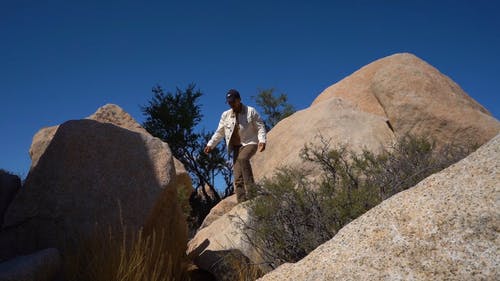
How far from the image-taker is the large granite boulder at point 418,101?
324 inches

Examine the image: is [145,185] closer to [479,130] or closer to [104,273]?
[104,273]

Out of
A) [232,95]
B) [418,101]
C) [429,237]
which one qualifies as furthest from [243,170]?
[418,101]

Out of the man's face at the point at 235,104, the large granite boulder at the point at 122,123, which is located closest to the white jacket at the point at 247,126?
the man's face at the point at 235,104

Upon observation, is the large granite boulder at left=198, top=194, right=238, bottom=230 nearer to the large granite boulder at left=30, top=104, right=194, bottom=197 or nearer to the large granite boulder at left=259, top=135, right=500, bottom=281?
the large granite boulder at left=30, top=104, right=194, bottom=197

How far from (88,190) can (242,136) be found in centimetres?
258

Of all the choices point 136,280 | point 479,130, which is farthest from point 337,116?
point 136,280

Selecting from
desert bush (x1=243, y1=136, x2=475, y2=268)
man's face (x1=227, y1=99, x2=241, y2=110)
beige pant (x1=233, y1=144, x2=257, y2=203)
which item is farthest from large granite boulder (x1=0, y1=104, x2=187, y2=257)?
man's face (x1=227, y1=99, x2=241, y2=110)

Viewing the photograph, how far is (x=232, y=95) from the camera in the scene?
6.20 metres

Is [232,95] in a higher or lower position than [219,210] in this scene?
higher

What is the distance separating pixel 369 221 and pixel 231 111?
4332 millimetres

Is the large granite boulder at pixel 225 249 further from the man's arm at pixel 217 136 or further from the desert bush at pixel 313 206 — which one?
the man's arm at pixel 217 136

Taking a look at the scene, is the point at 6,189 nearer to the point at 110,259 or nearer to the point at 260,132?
the point at 110,259

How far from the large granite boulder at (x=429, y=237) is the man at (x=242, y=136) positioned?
386 cm

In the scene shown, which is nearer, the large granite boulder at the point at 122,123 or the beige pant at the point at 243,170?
the beige pant at the point at 243,170
